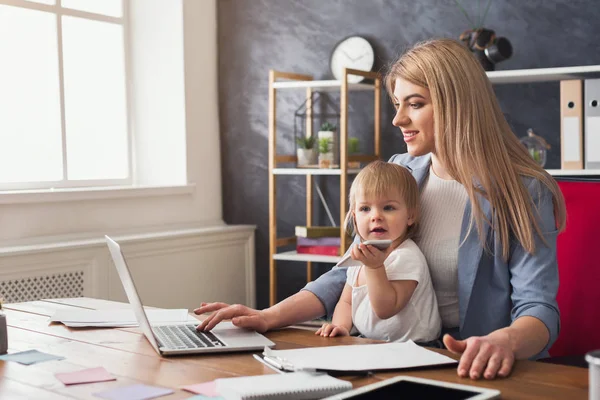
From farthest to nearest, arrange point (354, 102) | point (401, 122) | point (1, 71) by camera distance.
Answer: point (354, 102), point (1, 71), point (401, 122)

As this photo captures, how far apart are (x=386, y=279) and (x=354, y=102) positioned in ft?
8.42

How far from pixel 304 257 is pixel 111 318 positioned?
2130 millimetres

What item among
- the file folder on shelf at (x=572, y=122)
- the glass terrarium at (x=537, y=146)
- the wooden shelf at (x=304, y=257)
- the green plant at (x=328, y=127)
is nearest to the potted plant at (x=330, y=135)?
the green plant at (x=328, y=127)

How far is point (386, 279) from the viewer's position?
5.92ft

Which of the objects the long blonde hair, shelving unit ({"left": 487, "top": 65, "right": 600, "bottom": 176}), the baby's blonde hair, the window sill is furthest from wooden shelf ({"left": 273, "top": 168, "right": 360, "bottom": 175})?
the long blonde hair

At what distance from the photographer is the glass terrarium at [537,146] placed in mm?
3525

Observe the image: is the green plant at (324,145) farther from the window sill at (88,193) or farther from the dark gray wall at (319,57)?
the window sill at (88,193)

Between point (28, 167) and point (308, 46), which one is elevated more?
point (308, 46)

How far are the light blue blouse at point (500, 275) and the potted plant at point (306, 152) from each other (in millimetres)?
2236

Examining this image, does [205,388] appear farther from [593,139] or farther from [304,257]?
[304,257]

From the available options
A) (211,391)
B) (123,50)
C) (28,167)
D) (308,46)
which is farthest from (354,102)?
(211,391)

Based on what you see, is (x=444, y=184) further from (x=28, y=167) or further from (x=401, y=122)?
(x=28, y=167)

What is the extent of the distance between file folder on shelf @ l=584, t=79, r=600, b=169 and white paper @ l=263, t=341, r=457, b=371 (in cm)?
199

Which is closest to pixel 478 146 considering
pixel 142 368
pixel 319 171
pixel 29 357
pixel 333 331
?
pixel 333 331
